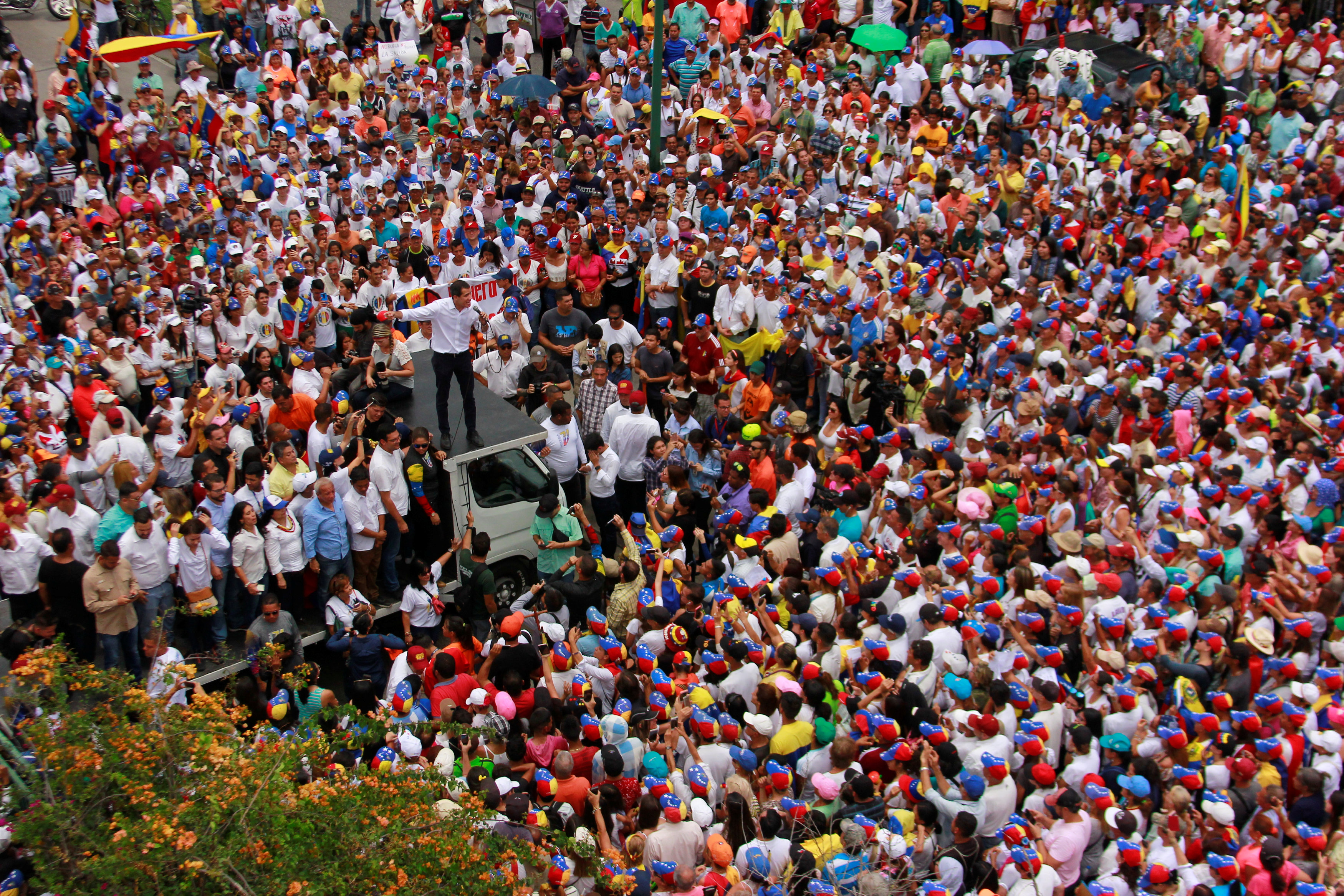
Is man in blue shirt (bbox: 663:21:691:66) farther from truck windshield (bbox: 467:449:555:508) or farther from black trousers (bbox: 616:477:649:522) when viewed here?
truck windshield (bbox: 467:449:555:508)

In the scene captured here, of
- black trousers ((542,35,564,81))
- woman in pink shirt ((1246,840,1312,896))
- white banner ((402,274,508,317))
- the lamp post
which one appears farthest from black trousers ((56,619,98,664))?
black trousers ((542,35,564,81))

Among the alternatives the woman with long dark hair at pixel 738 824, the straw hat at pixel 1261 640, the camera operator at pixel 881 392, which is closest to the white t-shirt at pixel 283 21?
the camera operator at pixel 881 392

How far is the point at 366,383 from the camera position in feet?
37.3

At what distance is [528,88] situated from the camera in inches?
682

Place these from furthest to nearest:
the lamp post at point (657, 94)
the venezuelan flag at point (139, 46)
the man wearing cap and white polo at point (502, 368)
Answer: the venezuelan flag at point (139, 46) → the lamp post at point (657, 94) → the man wearing cap and white polo at point (502, 368)

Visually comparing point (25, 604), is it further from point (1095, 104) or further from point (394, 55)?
point (1095, 104)

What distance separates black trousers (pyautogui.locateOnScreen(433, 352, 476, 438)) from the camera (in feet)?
34.8

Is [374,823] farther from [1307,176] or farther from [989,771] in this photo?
[1307,176]

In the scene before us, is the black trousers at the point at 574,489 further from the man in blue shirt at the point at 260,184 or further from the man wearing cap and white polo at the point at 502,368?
the man in blue shirt at the point at 260,184

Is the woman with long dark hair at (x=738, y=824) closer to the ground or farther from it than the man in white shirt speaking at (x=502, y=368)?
closer to the ground

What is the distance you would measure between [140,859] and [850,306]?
30.5ft

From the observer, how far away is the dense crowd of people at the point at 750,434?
7.66 metres

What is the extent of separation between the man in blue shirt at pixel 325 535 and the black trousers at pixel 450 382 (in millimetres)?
1208

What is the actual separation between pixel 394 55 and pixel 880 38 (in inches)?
295
